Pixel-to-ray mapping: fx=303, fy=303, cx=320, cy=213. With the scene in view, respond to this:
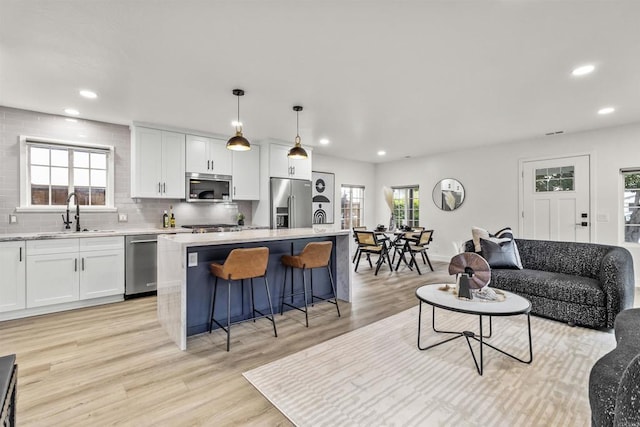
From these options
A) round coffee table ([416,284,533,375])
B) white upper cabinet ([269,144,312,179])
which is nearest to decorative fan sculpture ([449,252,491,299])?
round coffee table ([416,284,533,375])

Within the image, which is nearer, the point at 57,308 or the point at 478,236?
the point at 57,308

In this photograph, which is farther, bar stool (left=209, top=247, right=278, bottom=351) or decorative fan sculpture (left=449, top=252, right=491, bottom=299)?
bar stool (left=209, top=247, right=278, bottom=351)

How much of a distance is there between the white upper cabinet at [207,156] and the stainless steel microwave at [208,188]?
3.9 inches

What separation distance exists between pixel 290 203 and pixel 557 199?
4852 mm

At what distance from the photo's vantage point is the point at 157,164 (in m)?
4.68

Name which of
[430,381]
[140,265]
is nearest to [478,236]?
[430,381]

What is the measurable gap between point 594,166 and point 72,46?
7.10 meters

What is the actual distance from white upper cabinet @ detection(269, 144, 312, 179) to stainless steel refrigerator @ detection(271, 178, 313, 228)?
0.11 metres

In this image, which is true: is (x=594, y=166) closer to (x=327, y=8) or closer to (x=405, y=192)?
(x=405, y=192)

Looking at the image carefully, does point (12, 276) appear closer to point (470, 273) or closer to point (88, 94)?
point (88, 94)

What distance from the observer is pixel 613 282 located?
2869 mm

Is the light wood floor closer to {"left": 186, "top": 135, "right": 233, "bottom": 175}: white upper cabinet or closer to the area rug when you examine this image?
the area rug

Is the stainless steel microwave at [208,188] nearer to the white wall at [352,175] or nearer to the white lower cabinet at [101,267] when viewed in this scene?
the white lower cabinet at [101,267]

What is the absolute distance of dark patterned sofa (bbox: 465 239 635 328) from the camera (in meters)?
2.89
